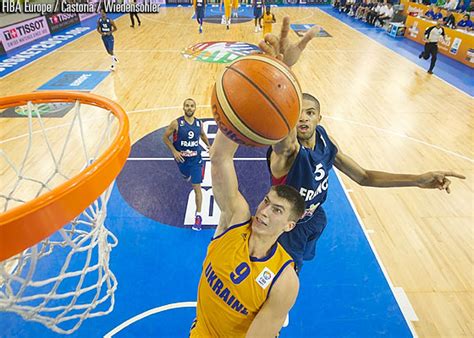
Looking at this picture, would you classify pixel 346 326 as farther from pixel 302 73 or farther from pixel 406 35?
pixel 406 35

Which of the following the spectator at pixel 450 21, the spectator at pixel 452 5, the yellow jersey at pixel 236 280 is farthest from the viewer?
the spectator at pixel 452 5

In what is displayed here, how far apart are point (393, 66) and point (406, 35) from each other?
5.25 metres

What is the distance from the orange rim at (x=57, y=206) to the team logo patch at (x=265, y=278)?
0.96 metres

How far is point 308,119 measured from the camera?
2.34m

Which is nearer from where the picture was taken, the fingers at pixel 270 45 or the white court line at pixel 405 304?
the fingers at pixel 270 45

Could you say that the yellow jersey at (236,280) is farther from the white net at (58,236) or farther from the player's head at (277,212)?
the white net at (58,236)

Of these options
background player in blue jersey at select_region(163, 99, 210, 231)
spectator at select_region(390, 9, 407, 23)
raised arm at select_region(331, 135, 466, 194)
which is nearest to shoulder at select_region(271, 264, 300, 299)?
raised arm at select_region(331, 135, 466, 194)

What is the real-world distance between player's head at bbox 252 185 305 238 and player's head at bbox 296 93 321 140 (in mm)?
677

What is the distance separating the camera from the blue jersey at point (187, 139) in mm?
4129

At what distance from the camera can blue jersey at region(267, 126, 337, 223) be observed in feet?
7.54

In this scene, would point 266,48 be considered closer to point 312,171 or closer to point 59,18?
point 312,171

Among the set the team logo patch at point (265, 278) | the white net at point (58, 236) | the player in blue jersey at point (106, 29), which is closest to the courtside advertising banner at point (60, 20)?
the player in blue jersey at point (106, 29)

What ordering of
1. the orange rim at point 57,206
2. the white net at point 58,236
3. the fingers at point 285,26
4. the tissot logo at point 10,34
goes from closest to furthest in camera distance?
the orange rim at point 57,206 < the fingers at point 285,26 < the white net at point 58,236 < the tissot logo at point 10,34

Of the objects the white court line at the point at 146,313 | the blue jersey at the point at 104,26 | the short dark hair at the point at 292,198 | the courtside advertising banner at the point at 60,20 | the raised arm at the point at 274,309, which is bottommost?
the white court line at the point at 146,313
